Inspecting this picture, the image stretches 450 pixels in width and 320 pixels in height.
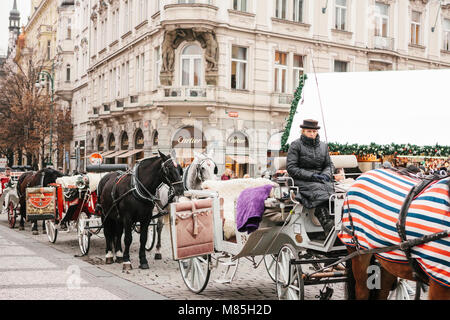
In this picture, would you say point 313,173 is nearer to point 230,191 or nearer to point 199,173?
point 230,191

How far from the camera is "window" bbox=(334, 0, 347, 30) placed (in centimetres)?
3091

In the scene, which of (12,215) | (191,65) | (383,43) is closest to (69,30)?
(191,65)

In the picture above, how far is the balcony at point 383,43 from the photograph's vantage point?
31953 millimetres

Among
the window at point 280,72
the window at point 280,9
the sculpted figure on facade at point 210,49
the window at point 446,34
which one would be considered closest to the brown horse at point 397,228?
the sculpted figure on facade at point 210,49

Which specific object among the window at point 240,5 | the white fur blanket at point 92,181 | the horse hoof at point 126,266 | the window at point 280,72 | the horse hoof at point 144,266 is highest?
the window at point 240,5

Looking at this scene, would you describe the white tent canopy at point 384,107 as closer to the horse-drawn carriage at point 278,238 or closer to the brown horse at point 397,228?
the horse-drawn carriage at point 278,238

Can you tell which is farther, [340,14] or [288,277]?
[340,14]

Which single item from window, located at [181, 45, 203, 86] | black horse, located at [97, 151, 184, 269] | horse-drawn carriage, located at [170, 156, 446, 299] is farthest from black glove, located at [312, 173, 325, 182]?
window, located at [181, 45, 203, 86]

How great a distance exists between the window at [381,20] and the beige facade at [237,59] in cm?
6

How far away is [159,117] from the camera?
2781 centimetres

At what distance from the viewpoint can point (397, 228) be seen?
15.1ft

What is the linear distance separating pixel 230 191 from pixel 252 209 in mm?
1618

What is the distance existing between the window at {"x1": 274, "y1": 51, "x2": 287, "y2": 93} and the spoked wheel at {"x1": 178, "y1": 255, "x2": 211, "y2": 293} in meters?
21.9
